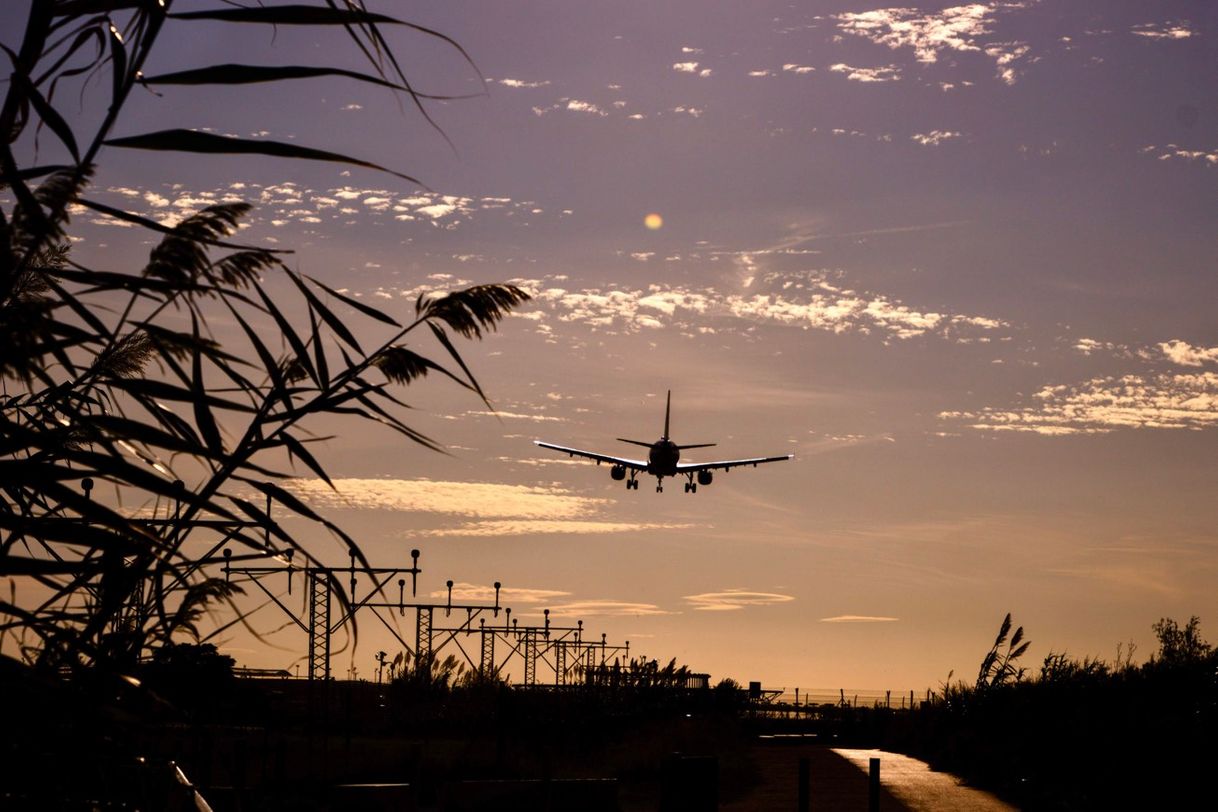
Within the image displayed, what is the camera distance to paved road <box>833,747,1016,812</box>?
63.1 feet

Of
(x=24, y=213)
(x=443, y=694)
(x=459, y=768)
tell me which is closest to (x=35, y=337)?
(x=24, y=213)

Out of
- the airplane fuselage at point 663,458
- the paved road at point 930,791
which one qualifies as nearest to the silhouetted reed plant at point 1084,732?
the paved road at point 930,791

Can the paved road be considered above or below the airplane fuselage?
below

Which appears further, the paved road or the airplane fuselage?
the airplane fuselage

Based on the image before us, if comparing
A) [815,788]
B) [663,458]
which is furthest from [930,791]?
[663,458]

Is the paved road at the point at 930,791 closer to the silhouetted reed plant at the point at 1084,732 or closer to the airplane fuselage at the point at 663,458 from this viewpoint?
the silhouetted reed plant at the point at 1084,732

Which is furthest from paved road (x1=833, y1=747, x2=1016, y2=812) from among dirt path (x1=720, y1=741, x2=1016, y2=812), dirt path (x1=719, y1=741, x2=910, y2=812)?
dirt path (x1=719, y1=741, x2=910, y2=812)

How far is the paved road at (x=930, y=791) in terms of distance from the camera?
19.2 m

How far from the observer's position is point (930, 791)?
826 inches

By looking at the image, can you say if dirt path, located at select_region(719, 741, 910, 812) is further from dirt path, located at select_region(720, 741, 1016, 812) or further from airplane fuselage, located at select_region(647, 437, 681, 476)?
airplane fuselage, located at select_region(647, 437, 681, 476)

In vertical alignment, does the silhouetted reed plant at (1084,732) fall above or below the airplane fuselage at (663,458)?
below

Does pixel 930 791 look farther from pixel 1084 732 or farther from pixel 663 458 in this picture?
pixel 663 458

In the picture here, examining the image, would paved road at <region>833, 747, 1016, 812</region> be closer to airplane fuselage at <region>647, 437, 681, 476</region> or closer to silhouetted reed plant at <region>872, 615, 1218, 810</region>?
silhouetted reed plant at <region>872, 615, 1218, 810</region>

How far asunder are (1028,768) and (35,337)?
66.7ft
